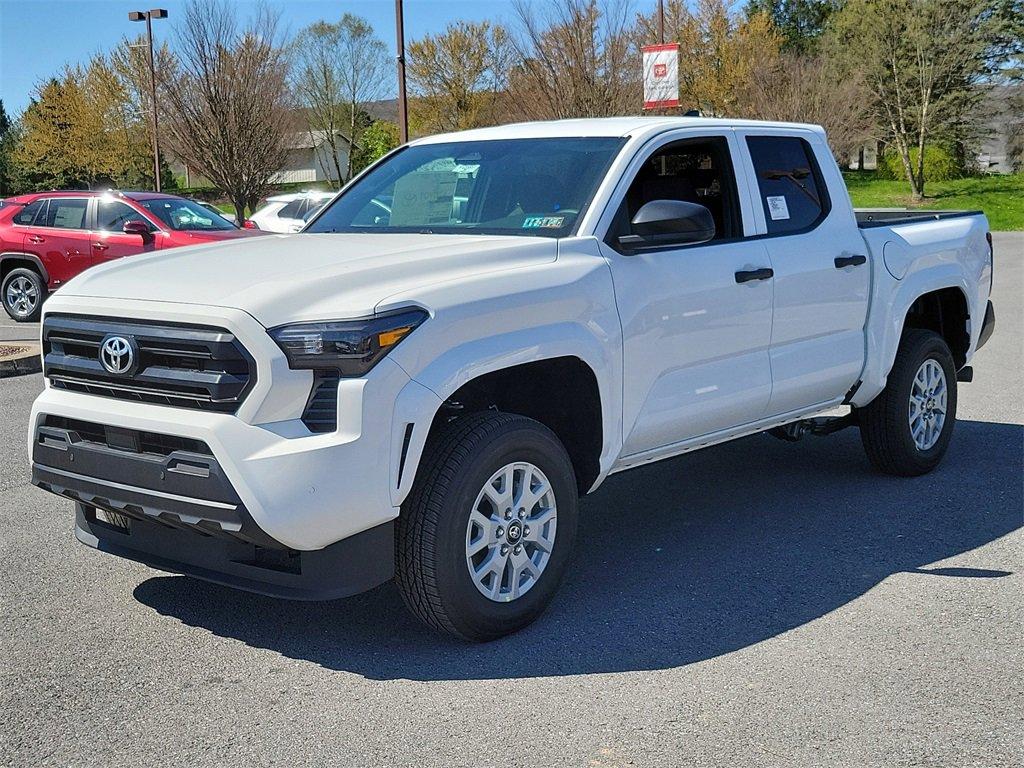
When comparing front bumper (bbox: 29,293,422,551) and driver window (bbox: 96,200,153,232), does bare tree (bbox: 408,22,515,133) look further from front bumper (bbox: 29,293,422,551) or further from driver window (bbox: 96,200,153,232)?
front bumper (bbox: 29,293,422,551)

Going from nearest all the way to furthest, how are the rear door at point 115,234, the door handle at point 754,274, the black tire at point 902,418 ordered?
the door handle at point 754,274 → the black tire at point 902,418 → the rear door at point 115,234

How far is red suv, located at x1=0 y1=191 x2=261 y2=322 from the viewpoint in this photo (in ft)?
49.3

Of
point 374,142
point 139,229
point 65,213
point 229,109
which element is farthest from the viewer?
point 374,142

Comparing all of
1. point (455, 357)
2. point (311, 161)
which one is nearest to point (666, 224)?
point (455, 357)

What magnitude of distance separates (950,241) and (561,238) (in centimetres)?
320

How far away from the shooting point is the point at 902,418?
6656mm

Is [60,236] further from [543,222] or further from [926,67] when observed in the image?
[926,67]

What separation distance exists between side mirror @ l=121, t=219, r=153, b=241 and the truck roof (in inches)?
373

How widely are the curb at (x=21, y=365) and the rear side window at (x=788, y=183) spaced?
7847 millimetres

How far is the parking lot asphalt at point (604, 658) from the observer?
365 centimetres

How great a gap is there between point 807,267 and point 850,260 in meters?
0.41

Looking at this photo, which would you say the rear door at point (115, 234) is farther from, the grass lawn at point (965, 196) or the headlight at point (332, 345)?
the grass lawn at point (965, 196)

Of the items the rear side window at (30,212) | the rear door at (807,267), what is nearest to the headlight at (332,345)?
the rear door at (807,267)

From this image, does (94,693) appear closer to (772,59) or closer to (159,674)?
(159,674)
